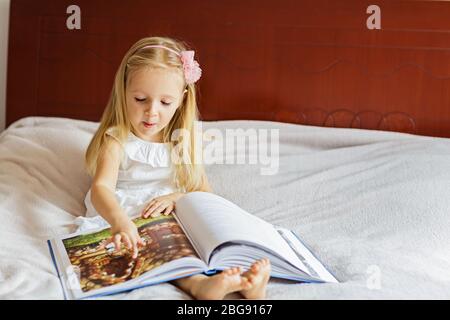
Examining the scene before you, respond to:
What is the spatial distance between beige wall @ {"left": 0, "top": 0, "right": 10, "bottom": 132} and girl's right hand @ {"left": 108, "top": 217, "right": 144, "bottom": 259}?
122 cm

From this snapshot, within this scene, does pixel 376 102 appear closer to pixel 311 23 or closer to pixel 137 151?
pixel 311 23

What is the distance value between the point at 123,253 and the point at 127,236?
0.04 metres

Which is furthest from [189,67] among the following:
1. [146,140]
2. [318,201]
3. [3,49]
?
[3,49]

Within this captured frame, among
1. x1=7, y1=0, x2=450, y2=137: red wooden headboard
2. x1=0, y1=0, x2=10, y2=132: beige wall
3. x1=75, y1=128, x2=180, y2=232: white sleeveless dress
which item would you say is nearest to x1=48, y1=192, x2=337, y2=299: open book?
x1=75, y1=128, x2=180, y2=232: white sleeveless dress

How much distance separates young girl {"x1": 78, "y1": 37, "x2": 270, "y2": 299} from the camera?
1.56m

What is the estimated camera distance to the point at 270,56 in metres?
2.22

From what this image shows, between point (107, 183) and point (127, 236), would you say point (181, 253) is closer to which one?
point (127, 236)

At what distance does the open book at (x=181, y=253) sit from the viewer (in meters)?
1.16

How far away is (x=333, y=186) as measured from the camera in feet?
6.00

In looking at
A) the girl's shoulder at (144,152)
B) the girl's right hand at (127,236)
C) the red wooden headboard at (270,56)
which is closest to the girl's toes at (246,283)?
the girl's right hand at (127,236)

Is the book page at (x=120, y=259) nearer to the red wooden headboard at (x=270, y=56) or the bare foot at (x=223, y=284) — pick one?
the bare foot at (x=223, y=284)

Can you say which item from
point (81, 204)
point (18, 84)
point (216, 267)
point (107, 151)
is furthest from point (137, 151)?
point (18, 84)

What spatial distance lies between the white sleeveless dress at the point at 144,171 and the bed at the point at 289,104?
0.48 feet

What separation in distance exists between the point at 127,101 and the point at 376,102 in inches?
37.9
